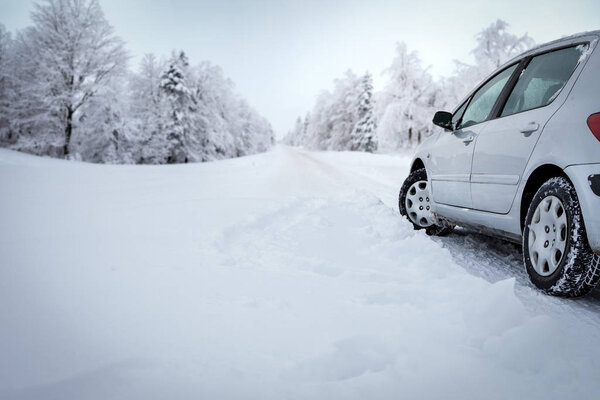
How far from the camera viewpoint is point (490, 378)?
4.19ft

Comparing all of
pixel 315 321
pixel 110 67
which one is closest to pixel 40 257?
pixel 315 321

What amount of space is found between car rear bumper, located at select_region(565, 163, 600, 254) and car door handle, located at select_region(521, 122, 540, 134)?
44cm

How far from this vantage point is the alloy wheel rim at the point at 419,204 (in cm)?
396

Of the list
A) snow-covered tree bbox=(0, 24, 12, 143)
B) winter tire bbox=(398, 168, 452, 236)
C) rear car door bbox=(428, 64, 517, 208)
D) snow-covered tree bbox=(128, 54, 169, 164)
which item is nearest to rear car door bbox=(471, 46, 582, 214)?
rear car door bbox=(428, 64, 517, 208)

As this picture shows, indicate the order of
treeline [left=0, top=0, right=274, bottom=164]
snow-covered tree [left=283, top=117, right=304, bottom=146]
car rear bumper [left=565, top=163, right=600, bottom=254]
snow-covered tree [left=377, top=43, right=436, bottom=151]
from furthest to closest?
snow-covered tree [left=283, top=117, right=304, bottom=146]
snow-covered tree [left=377, top=43, right=436, bottom=151]
treeline [left=0, top=0, right=274, bottom=164]
car rear bumper [left=565, top=163, right=600, bottom=254]

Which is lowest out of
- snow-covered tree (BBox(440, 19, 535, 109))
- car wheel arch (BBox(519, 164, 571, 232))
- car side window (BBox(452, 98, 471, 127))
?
car wheel arch (BBox(519, 164, 571, 232))

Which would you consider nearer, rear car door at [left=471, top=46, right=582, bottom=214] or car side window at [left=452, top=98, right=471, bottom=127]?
rear car door at [left=471, top=46, right=582, bottom=214]

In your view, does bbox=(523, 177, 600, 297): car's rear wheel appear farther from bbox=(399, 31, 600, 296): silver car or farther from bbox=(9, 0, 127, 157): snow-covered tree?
bbox=(9, 0, 127, 157): snow-covered tree

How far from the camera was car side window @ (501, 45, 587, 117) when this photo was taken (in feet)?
7.36

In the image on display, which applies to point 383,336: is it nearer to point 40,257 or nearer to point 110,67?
point 40,257

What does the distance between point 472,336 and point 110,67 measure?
21536mm

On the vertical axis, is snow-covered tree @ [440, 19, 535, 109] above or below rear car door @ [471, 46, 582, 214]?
above

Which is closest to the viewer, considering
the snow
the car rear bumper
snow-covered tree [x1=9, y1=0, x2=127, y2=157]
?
the snow

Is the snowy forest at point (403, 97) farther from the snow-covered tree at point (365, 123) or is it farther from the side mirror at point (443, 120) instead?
the side mirror at point (443, 120)
